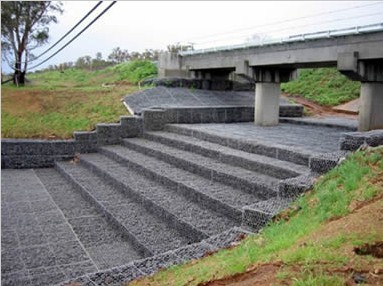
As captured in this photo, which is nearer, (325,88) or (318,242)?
(318,242)

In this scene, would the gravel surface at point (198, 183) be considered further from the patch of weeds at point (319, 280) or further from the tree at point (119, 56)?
the tree at point (119, 56)

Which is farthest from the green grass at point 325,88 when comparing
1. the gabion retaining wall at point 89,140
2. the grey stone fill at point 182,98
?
the gabion retaining wall at point 89,140

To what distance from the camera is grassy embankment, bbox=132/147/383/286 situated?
2.14 metres

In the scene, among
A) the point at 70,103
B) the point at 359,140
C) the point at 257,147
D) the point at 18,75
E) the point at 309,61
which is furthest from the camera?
the point at 18,75

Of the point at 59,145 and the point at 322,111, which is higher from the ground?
the point at 322,111

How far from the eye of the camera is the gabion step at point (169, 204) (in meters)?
4.20

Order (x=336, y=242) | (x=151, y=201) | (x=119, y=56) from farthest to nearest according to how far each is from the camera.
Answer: (x=119, y=56) → (x=151, y=201) → (x=336, y=242)

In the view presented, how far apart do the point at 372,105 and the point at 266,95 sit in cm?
271

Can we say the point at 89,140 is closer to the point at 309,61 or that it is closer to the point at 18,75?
the point at 309,61

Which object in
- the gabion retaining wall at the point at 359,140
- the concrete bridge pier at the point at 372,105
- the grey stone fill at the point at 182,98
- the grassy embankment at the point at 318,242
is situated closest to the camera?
the grassy embankment at the point at 318,242

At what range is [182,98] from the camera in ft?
35.6

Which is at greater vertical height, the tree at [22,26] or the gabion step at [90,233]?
the tree at [22,26]

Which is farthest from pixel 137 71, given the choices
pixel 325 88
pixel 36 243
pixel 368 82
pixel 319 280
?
pixel 319 280

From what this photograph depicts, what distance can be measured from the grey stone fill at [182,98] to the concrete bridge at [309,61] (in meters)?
0.91
